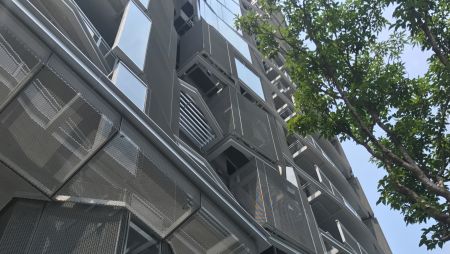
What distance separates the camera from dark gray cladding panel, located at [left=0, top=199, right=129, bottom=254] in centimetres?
429

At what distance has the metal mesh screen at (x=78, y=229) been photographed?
14.5 feet

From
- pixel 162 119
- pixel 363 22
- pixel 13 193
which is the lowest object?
pixel 13 193

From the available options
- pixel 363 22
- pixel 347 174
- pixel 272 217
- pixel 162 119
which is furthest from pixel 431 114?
pixel 347 174

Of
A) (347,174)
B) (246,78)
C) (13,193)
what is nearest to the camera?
(13,193)

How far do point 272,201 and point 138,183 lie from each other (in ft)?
18.2

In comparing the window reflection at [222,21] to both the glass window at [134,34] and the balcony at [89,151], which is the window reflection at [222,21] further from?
the balcony at [89,151]

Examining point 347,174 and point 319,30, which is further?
point 347,174

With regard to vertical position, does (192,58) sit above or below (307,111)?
below

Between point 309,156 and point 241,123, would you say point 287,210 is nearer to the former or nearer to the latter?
point 241,123

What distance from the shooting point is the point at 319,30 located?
8.51m

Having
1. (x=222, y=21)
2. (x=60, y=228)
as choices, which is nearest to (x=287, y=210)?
(x=60, y=228)

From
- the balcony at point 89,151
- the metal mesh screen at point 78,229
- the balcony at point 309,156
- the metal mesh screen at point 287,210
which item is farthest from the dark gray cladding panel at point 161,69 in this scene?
the balcony at point 309,156

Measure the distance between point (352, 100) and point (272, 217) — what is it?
10.8 ft

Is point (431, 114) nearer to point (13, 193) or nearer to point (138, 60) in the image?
point (138, 60)
